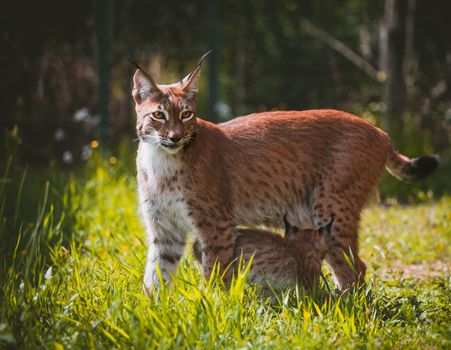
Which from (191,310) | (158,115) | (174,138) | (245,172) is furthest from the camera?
(245,172)

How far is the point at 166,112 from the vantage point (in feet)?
13.9

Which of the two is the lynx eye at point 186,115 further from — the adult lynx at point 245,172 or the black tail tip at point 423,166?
the black tail tip at point 423,166

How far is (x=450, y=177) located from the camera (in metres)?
8.93

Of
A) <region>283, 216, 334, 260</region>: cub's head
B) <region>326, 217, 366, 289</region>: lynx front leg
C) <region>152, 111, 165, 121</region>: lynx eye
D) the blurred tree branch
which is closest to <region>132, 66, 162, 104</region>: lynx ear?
<region>152, 111, 165, 121</region>: lynx eye

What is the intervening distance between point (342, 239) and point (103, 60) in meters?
5.74

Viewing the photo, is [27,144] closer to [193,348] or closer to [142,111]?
[142,111]

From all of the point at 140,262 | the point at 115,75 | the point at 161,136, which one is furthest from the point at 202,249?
the point at 115,75

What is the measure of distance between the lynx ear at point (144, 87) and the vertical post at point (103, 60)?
4890 millimetres

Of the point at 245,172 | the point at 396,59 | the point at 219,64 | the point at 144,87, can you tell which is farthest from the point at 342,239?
the point at 219,64

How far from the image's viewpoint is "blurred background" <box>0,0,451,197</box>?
9312 mm

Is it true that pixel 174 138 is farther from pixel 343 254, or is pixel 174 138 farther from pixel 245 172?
pixel 343 254

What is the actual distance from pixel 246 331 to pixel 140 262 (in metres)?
1.20

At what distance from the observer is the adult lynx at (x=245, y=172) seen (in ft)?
14.3

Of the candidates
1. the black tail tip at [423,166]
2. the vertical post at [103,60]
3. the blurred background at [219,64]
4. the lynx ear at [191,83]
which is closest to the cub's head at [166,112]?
the lynx ear at [191,83]
